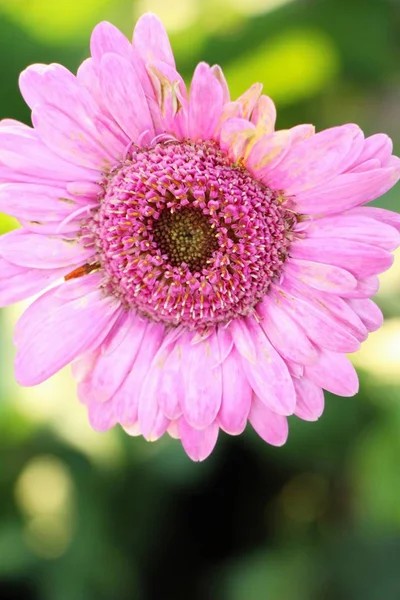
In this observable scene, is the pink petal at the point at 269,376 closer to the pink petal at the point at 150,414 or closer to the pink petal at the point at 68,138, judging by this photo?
the pink petal at the point at 150,414

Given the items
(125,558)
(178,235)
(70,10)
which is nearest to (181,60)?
(70,10)

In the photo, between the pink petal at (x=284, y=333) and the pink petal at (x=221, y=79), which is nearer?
the pink petal at (x=221, y=79)

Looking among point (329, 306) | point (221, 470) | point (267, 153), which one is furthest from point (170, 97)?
point (221, 470)

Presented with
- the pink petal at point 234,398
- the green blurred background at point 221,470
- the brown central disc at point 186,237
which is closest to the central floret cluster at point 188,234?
the brown central disc at point 186,237

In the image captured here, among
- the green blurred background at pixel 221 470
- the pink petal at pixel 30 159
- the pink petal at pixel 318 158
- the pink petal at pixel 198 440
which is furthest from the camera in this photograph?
the green blurred background at pixel 221 470

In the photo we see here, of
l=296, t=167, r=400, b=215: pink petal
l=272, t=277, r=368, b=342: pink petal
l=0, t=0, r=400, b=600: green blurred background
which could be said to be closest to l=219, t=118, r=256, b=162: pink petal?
l=296, t=167, r=400, b=215: pink petal

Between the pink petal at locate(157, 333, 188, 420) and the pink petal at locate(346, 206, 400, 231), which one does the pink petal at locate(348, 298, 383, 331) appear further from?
the pink petal at locate(157, 333, 188, 420)

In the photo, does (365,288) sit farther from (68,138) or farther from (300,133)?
(68,138)

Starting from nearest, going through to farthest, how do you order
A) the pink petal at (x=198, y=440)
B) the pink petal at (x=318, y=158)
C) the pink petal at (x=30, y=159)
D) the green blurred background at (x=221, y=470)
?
the pink petal at (x=318, y=158)
the pink petal at (x=30, y=159)
the pink petal at (x=198, y=440)
the green blurred background at (x=221, y=470)
